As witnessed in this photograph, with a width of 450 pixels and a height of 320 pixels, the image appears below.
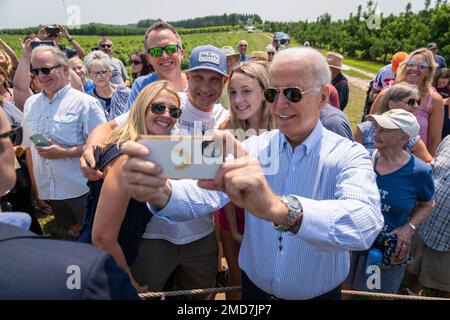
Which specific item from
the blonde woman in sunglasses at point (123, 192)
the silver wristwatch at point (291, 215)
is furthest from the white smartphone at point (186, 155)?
the blonde woman in sunglasses at point (123, 192)

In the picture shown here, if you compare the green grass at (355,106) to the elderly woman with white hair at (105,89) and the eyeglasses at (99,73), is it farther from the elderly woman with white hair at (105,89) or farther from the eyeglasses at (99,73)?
the eyeglasses at (99,73)

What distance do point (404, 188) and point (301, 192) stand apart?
56.5 inches

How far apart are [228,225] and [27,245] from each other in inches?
88.8

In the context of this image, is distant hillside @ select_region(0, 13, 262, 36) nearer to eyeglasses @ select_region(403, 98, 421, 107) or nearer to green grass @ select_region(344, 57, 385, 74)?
green grass @ select_region(344, 57, 385, 74)

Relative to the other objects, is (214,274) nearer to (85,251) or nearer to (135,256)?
(135,256)

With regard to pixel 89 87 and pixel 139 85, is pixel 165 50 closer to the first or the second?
pixel 139 85

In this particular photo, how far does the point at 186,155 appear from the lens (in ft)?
4.23

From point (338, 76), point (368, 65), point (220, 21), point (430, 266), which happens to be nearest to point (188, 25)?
point (220, 21)

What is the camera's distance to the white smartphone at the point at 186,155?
127 centimetres

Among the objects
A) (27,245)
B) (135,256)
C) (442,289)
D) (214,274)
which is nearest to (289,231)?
(27,245)

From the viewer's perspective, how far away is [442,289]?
342cm

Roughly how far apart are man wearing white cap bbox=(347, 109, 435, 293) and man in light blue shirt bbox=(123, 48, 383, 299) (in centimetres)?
108

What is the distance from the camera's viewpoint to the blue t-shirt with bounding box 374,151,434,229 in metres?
2.74

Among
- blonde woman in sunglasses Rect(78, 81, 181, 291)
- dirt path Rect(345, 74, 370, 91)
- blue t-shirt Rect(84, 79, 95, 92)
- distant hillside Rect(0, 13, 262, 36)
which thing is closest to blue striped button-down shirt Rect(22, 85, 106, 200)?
blonde woman in sunglasses Rect(78, 81, 181, 291)
